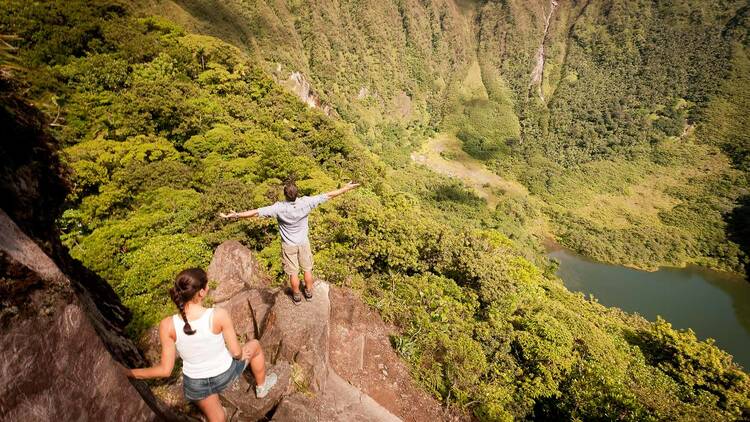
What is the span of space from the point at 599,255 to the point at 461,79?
13496 cm

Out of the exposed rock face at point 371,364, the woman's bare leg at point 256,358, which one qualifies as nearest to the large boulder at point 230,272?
the exposed rock face at point 371,364

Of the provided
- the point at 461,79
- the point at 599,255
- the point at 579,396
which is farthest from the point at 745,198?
the point at 579,396

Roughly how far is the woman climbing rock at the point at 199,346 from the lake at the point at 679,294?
271 ft

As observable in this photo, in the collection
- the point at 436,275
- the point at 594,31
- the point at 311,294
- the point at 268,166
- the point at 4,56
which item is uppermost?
the point at 594,31

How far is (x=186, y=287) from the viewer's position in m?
3.45

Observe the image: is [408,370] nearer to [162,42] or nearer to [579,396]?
[579,396]

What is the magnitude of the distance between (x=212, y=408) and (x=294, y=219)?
3.29 m

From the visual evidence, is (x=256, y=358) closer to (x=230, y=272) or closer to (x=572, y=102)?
(x=230, y=272)

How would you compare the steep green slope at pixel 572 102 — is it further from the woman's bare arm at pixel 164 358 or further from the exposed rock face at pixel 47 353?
the woman's bare arm at pixel 164 358

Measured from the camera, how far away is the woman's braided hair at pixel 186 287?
3.44 metres

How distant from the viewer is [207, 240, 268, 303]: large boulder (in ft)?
31.1

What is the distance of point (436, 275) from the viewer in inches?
805

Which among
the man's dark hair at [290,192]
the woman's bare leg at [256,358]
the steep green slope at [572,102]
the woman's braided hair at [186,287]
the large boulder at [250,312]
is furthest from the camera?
the steep green slope at [572,102]

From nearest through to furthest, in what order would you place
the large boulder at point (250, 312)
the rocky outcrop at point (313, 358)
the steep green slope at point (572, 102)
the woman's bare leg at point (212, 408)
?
the woman's bare leg at point (212, 408) < the rocky outcrop at point (313, 358) < the large boulder at point (250, 312) < the steep green slope at point (572, 102)
